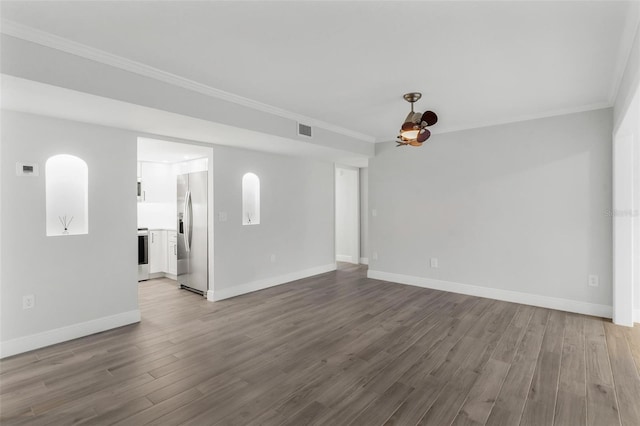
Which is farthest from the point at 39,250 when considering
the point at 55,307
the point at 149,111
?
the point at 149,111

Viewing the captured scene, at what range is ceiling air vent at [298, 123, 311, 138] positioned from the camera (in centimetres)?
447

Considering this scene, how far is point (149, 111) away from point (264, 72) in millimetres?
1184

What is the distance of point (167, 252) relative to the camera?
6199 millimetres

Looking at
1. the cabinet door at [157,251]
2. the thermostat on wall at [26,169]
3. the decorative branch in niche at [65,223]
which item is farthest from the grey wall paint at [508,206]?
the thermostat on wall at [26,169]

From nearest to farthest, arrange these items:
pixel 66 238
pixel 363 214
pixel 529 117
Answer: pixel 66 238 → pixel 529 117 → pixel 363 214

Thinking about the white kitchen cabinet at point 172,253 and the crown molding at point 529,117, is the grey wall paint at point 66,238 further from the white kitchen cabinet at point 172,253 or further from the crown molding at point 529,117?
the crown molding at point 529,117

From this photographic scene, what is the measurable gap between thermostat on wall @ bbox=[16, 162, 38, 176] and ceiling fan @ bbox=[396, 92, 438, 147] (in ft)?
12.7

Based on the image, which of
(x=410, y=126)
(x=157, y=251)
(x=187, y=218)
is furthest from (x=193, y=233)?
(x=410, y=126)

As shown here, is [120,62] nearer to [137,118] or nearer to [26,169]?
[137,118]

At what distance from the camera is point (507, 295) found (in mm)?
4629

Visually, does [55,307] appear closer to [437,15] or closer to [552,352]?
[437,15]

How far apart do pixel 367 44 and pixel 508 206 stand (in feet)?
11.4

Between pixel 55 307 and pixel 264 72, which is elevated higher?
pixel 264 72

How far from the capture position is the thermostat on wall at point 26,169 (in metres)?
3.07
